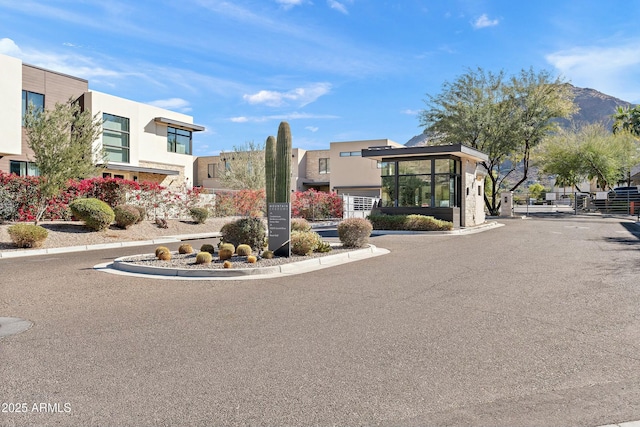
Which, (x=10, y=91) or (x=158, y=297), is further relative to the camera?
(x=10, y=91)

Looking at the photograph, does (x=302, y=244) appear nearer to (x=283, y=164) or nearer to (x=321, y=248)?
(x=321, y=248)

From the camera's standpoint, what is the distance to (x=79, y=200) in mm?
18953

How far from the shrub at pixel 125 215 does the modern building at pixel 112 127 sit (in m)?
4.81

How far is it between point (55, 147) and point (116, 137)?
13750mm

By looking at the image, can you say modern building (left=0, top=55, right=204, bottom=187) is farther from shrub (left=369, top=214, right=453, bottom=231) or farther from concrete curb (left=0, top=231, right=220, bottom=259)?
shrub (left=369, top=214, right=453, bottom=231)

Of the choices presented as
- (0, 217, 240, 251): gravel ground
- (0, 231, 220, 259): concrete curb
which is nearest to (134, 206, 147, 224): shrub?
(0, 217, 240, 251): gravel ground

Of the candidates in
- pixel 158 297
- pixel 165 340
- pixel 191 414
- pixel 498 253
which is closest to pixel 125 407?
pixel 191 414

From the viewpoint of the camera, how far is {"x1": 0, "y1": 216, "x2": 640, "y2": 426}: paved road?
3660 millimetres

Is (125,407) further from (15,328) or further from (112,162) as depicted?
(112,162)

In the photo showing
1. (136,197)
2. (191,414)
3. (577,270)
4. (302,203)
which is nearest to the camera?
(191,414)

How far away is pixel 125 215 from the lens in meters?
20.6

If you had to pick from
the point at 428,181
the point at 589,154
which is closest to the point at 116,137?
the point at 428,181

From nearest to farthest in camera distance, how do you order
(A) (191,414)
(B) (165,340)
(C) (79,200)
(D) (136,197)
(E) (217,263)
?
(A) (191,414), (B) (165,340), (E) (217,263), (C) (79,200), (D) (136,197)

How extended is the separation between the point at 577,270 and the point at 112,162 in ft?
92.9
